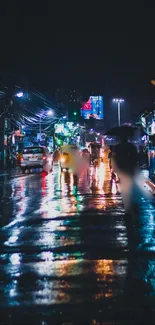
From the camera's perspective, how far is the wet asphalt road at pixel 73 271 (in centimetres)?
568

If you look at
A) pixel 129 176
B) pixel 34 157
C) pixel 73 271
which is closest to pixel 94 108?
pixel 34 157

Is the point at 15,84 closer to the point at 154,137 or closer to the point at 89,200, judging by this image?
the point at 154,137

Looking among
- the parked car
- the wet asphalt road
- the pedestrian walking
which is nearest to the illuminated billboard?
the parked car

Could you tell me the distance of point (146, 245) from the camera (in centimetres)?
942

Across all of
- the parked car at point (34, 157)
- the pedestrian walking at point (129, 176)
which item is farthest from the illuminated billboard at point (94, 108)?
the pedestrian walking at point (129, 176)

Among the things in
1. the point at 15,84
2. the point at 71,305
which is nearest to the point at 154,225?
the point at 71,305

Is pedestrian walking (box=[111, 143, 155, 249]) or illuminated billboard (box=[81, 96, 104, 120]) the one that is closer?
pedestrian walking (box=[111, 143, 155, 249])

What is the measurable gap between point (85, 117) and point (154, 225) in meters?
125

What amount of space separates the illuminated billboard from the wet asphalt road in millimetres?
124704

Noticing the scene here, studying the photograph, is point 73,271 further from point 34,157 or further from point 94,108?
point 94,108

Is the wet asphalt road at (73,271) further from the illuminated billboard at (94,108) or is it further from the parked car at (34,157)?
the illuminated billboard at (94,108)

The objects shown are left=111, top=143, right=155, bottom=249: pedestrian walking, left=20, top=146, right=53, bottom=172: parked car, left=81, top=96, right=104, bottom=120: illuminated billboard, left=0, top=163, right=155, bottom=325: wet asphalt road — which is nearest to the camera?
left=0, top=163, right=155, bottom=325: wet asphalt road

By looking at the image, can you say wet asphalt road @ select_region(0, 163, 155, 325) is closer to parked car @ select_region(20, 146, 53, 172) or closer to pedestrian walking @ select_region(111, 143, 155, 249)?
pedestrian walking @ select_region(111, 143, 155, 249)

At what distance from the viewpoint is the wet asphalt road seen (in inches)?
223
